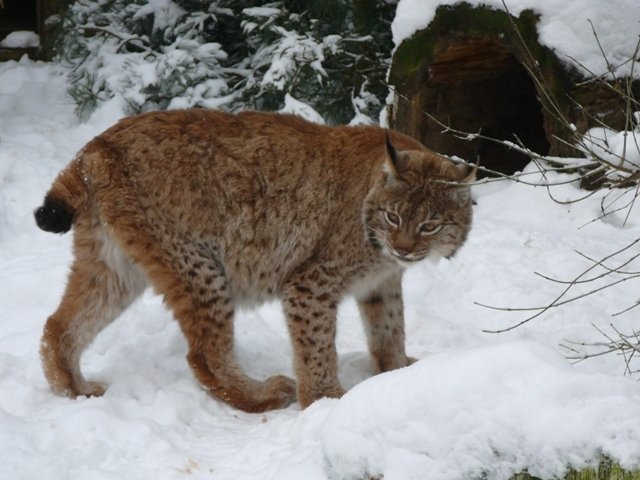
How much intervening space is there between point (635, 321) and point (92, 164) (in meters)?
3.68

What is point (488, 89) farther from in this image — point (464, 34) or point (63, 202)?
point (63, 202)

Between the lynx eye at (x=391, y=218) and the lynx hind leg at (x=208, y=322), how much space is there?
98 cm

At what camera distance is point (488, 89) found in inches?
355

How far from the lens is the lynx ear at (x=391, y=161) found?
523 cm

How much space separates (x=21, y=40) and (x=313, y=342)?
6993 mm

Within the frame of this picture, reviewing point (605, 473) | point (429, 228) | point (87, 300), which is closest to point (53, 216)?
point (87, 300)

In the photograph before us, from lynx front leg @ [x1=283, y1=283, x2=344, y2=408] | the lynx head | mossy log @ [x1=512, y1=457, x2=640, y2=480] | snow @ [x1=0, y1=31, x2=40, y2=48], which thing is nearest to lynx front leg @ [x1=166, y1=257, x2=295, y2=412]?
lynx front leg @ [x1=283, y1=283, x2=344, y2=408]

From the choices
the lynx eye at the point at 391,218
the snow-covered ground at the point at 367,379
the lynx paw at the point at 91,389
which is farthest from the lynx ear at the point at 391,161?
the lynx paw at the point at 91,389

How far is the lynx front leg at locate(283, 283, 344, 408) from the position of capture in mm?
5289

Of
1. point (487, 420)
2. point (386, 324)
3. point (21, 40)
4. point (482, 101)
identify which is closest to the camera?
point (487, 420)

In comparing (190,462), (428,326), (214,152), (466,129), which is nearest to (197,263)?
(214,152)

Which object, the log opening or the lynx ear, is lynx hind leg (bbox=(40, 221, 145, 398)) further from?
Answer: the log opening

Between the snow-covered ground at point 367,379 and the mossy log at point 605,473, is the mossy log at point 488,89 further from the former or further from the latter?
the mossy log at point 605,473

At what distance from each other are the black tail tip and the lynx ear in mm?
1766
